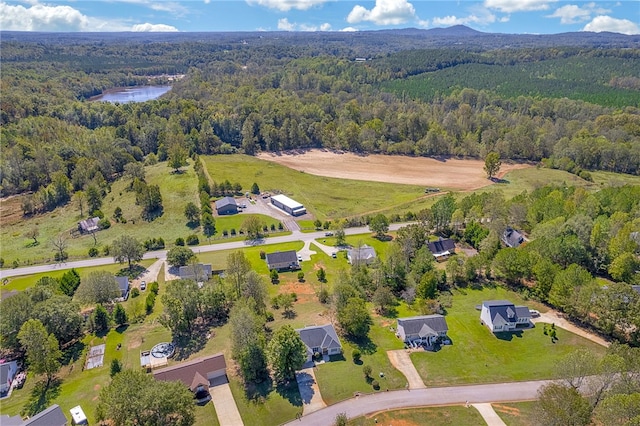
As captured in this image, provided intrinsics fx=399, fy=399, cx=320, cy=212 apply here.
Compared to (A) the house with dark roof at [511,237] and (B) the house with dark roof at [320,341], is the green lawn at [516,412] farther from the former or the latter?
(A) the house with dark roof at [511,237]

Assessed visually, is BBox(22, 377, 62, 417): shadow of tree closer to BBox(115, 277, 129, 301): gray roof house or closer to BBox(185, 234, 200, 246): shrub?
BBox(115, 277, 129, 301): gray roof house

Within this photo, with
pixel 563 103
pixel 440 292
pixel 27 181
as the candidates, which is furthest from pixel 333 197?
pixel 563 103

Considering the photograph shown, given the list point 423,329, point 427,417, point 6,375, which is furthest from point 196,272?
point 427,417

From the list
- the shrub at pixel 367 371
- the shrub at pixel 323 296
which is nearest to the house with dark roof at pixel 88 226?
the shrub at pixel 323 296

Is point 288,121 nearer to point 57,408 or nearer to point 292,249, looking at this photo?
point 292,249

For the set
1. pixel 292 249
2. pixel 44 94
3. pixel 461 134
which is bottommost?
pixel 292 249

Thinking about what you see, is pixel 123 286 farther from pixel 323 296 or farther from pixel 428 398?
pixel 428 398
